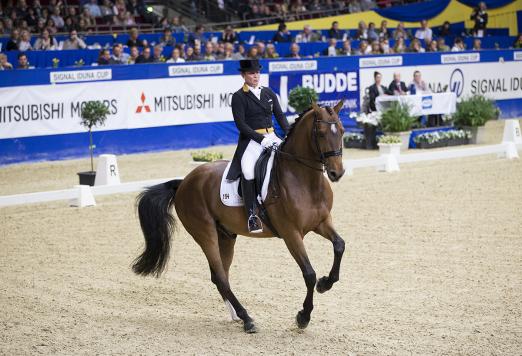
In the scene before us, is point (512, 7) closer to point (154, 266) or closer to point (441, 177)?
point (441, 177)

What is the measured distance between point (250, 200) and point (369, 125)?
12.2 metres

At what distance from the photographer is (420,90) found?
20.4 metres

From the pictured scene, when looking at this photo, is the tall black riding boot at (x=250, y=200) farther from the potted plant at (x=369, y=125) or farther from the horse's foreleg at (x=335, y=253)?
the potted plant at (x=369, y=125)

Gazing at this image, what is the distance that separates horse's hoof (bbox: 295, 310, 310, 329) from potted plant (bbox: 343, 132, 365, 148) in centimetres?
1299

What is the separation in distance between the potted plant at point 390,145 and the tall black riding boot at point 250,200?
10.7 metres

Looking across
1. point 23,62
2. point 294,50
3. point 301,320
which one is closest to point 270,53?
point 294,50

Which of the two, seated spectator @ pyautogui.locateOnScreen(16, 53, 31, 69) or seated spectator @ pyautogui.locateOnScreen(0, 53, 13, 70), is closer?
seated spectator @ pyautogui.locateOnScreen(0, 53, 13, 70)

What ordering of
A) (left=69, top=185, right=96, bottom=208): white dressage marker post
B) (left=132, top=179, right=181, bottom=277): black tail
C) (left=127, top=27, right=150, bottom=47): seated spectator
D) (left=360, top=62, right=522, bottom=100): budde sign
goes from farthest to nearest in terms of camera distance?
(left=360, top=62, right=522, bottom=100): budde sign
(left=127, top=27, right=150, bottom=47): seated spectator
(left=69, top=185, right=96, bottom=208): white dressage marker post
(left=132, top=179, right=181, bottom=277): black tail

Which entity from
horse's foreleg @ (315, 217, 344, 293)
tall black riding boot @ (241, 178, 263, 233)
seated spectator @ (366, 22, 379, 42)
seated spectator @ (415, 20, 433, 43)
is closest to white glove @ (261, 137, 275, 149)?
tall black riding boot @ (241, 178, 263, 233)

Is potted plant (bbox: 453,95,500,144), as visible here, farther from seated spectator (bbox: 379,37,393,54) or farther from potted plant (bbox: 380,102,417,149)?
seated spectator (bbox: 379,37,393,54)

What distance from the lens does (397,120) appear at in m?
18.5

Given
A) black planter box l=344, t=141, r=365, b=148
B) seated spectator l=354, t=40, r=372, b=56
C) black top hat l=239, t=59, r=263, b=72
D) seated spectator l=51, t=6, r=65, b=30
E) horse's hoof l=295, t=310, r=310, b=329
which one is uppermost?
seated spectator l=51, t=6, r=65, b=30

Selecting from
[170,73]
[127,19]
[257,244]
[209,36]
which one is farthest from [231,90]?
[257,244]

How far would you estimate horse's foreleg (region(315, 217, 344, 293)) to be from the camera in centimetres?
679
